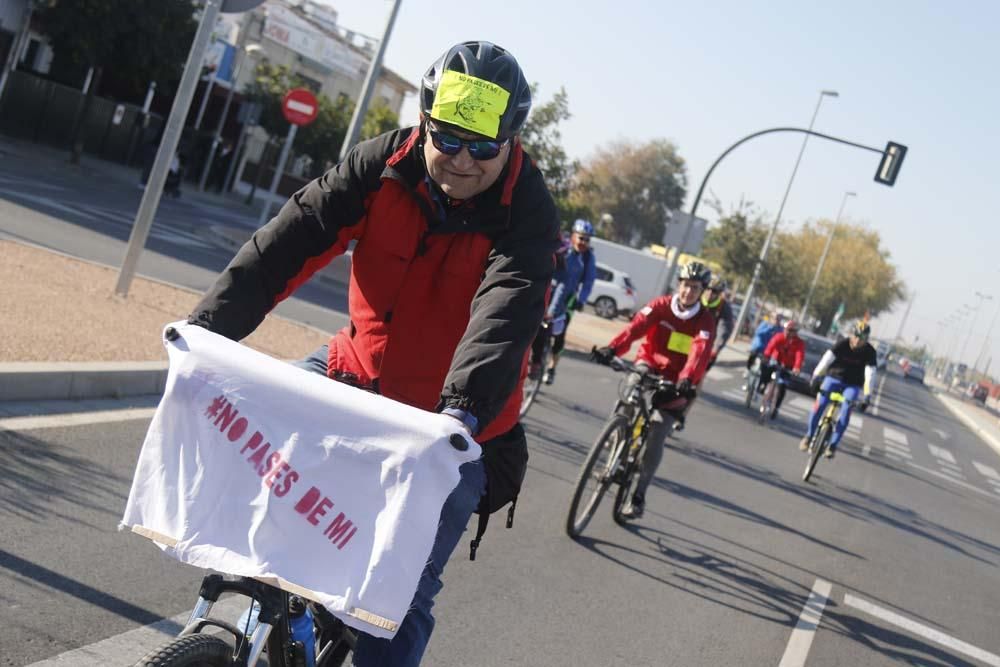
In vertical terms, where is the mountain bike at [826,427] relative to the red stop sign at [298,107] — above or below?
below

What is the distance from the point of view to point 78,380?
738 centimetres

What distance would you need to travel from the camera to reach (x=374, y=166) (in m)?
3.22

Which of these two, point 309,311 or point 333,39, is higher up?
point 333,39

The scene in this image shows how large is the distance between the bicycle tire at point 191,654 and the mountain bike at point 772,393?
17.3m

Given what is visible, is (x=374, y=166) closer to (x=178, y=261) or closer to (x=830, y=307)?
(x=178, y=261)

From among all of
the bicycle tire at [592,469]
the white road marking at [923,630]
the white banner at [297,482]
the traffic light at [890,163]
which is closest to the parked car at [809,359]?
the traffic light at [890,163]

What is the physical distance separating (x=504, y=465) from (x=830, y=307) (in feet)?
356

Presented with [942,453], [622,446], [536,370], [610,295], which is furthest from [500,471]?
[610,295]

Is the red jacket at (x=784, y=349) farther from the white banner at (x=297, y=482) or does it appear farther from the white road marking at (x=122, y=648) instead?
the white banner at (x=297, y=482)

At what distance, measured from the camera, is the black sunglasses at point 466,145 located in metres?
3.02

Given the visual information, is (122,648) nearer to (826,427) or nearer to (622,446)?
(622,446)

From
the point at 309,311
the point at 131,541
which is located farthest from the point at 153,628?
the point at 309,311

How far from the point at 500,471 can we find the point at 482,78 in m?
1.11

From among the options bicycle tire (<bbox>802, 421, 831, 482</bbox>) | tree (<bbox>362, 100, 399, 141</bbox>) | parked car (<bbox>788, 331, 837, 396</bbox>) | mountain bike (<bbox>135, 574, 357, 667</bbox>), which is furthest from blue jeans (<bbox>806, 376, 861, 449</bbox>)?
tree (<bbox>362, 100, 399, 141</bbox>)
